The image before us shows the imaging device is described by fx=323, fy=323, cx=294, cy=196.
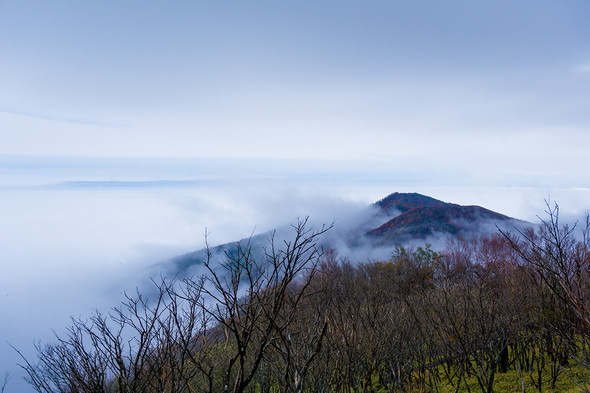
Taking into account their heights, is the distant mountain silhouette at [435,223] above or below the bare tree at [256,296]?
below

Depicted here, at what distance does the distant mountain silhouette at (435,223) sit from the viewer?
112500 mm

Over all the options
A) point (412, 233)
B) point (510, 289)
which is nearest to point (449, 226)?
point (412, 233)

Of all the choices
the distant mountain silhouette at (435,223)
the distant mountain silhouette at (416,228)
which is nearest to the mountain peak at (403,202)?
the distant mountain silhouette at (416,228)

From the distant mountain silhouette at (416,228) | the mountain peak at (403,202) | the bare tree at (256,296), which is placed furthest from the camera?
the mountain peak at (403,202)

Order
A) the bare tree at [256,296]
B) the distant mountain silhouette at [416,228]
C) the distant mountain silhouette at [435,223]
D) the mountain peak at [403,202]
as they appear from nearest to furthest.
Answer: the bare tree at [256,296] → the distant mountain silhouette at [416,228] → the distant mountain silhouette at [435,223] → the mountain peak at [403,202]

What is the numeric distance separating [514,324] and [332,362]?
8344 mm

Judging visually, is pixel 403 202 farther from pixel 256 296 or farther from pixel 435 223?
pixel 256 296

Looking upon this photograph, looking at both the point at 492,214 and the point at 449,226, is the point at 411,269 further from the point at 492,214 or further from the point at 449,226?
the point at 492,214

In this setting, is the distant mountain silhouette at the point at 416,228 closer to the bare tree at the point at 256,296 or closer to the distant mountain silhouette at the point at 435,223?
the distant mountain silhouette at the point at 435,223

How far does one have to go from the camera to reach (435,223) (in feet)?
384

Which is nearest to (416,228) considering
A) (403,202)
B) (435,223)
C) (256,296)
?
(435,223)

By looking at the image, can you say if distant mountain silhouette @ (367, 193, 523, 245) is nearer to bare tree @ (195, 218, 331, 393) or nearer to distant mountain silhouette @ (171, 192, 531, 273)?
distant mountain silhouette @ (171, 192, 531, 273)

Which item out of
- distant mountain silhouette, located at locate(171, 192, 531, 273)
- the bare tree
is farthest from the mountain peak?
the bare tree

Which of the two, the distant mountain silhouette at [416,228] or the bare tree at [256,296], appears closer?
the bare tree at [256,296]
